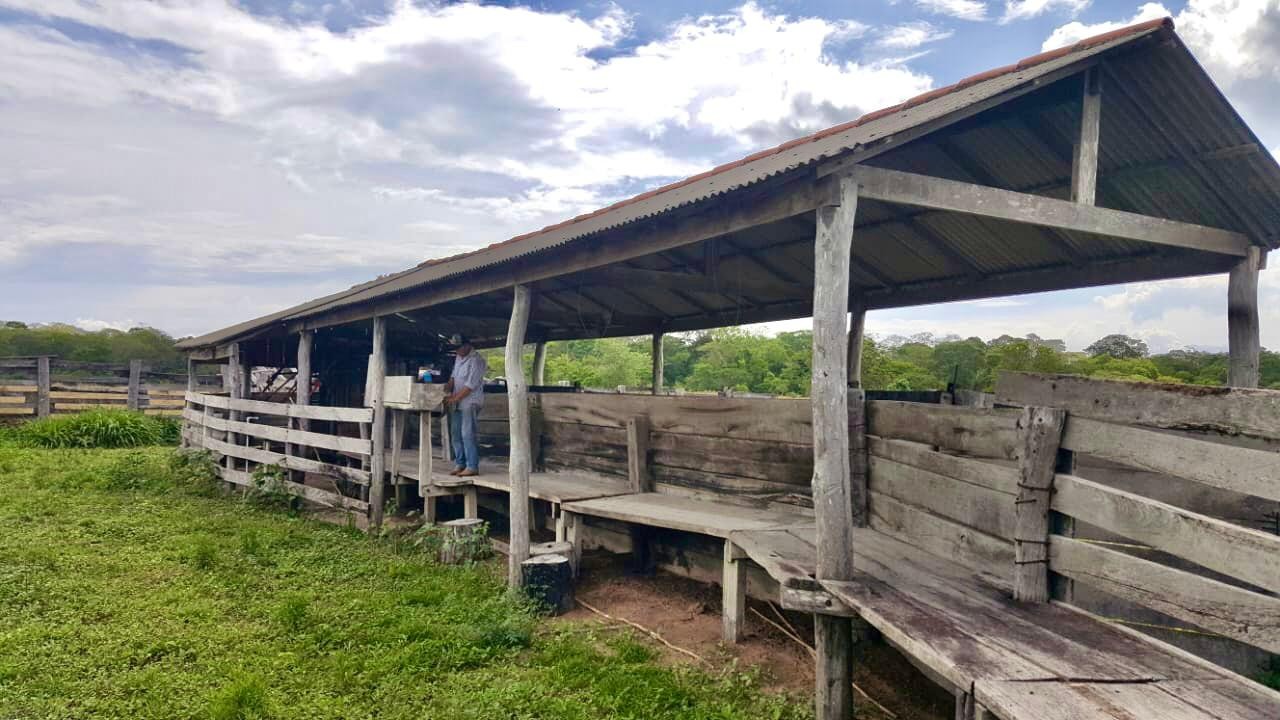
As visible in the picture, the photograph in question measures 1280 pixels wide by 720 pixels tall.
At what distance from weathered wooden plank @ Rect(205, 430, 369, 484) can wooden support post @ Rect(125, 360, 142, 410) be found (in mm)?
10333

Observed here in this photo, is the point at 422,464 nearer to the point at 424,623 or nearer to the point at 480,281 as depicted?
the point at 480,281

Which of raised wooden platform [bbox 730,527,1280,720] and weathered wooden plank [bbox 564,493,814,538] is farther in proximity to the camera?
weathered wooden plank [bbox 564,493,814,538]

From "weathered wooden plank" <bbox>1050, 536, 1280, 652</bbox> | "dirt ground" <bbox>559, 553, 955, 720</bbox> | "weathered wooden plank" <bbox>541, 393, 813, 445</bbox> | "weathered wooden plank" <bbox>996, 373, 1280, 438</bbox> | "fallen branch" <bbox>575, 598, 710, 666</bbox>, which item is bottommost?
"fallen branch" <bbox>575, 598, 710, 666</bbox>

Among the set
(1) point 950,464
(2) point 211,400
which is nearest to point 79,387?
(2) point 211,400

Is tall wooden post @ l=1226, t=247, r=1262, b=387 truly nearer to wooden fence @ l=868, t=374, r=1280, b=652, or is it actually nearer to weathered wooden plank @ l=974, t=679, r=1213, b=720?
wooden fence @ l=868, t=374, r=1280, b=652

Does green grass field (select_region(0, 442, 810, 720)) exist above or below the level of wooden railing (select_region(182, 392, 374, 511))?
below

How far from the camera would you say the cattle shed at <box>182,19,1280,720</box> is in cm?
280

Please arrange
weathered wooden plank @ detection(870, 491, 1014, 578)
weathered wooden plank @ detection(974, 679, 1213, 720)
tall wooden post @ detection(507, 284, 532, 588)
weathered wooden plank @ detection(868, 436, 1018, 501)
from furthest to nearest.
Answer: tall wooden post @ detection(507, 284, 532, 588) → weathered wooden plank @ detection(870, 491, 1014, 578) → weathered wooden plank @ detection(868, 436, 1018, 501) → weathered wooden plank @ detection(974, 679, 1213, 720)

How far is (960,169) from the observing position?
5.66 m

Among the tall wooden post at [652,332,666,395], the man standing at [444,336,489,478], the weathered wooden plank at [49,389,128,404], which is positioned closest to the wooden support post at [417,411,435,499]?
the man standing at [444,336,489,478]

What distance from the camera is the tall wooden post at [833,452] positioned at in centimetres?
401

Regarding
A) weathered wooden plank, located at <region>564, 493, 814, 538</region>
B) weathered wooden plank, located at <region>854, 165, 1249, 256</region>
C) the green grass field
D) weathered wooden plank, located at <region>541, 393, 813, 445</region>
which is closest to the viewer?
weathered wooden plank, located at <region>854, 165, 1249, 256</region>

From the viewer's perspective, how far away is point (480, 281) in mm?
7676

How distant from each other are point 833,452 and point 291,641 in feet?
13.7
